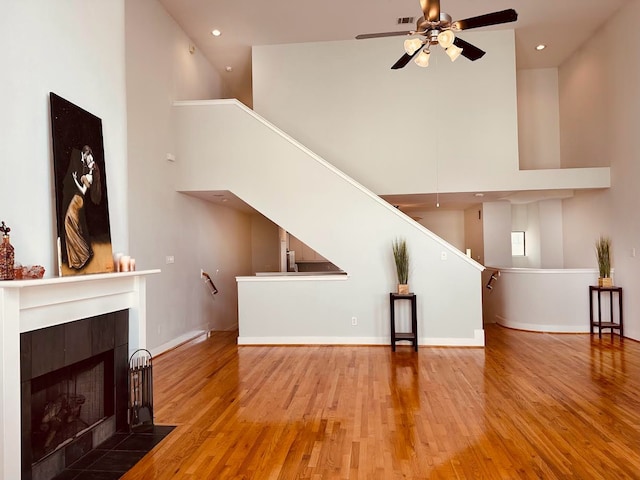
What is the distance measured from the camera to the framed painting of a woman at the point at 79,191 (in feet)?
9.11

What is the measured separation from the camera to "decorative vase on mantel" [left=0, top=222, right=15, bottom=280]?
89.7 inches

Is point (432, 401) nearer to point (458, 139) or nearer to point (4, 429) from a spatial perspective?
point (4, 429)

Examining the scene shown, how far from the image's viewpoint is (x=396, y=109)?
7625mm

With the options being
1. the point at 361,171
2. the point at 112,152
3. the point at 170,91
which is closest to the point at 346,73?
the point at 361,171

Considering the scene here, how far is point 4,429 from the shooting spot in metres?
2.17

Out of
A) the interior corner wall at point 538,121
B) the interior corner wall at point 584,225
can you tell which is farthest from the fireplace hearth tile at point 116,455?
the interior corner wall at point 538,121

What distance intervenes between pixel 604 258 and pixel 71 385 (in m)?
7.09

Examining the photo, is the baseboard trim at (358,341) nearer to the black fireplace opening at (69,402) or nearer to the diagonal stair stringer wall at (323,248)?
the diagonal stair stringer wall at (323,248)

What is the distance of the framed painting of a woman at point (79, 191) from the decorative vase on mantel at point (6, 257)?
0.40 m

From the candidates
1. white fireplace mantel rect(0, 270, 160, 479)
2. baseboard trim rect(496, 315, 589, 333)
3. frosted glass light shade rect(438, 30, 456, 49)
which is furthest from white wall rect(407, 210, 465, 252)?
white fireplace mantel rect(0, 270, 160, 479)

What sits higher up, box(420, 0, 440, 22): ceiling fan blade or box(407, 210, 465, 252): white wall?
box(420, 0, 440, 22): ceiling fan blade

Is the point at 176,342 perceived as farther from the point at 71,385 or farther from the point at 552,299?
the point at 552,299

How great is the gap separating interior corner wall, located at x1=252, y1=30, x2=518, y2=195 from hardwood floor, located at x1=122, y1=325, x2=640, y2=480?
312 centimetres

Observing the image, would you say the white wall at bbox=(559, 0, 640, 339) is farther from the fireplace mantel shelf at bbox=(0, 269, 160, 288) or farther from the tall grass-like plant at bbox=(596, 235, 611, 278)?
the fireplace mantel shelf at bbox=(0, 269, 160, 288)
